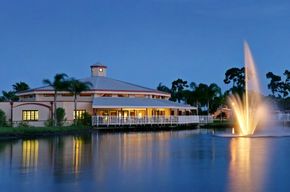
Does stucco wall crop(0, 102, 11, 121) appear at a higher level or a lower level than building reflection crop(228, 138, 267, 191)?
higher

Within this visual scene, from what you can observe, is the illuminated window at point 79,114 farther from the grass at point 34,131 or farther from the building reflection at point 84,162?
the building reflection at point 84,162

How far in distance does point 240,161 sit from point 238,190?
6870 millimetres

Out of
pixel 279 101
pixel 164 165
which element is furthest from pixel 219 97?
pixel 164 165

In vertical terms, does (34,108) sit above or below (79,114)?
above

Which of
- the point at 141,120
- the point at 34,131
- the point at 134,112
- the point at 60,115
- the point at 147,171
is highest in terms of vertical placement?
the point at 134,112

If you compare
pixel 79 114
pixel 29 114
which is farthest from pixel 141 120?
pixel 29 114

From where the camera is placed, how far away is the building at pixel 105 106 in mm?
53375

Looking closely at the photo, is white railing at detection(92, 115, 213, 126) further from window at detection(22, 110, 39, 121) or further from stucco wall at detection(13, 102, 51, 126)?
window at detection(22, 110, 39, 121)

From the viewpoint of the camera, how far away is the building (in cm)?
5338

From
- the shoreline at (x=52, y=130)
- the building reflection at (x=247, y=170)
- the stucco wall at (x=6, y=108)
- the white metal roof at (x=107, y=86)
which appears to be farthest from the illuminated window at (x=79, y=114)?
the building reflection at (x=247, y=170)

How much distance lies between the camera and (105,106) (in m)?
55.1

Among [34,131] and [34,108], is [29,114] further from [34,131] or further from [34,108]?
[34,131]

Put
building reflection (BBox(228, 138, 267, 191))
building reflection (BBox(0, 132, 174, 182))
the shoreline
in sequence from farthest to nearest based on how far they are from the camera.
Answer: the shoreline < building reflection (BBox(0, 132, 174, 182)) < building reflection (BBox(228, 138, 267, 191))

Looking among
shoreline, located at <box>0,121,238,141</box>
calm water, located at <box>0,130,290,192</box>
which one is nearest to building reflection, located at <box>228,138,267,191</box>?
calm water, located at <box>0,130,290,192</box>
